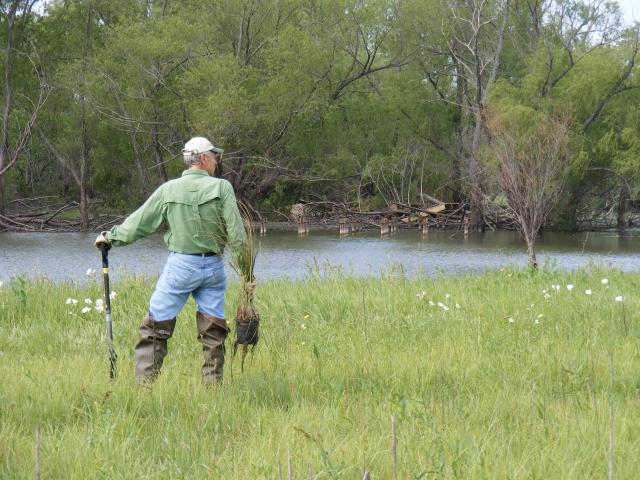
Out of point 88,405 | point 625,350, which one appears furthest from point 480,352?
point 88,405

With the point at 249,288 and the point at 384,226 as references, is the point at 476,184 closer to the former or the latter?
the point at 384,226

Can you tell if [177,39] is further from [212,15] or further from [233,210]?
[233,210]

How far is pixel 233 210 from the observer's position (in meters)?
5.40

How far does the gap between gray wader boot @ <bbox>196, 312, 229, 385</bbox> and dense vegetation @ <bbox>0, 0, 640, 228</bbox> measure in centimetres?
2315

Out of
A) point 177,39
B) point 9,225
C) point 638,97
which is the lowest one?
point 9,225

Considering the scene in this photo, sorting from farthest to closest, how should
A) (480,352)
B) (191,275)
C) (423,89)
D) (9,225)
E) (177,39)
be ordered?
(423,89) < (9,225) < (177,39) < (480,352) < (191,275)

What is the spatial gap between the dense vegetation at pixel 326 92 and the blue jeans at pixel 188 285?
2311cm

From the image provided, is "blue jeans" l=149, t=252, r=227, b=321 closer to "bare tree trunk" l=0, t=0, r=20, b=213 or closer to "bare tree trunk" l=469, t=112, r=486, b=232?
"bare tree trunk" l=469, t=112, r=486, b=232

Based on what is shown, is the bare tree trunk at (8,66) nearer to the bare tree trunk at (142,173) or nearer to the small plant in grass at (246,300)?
the bare tree trunk at (142,173)

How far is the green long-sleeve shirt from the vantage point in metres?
5.40

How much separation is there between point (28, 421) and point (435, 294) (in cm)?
580

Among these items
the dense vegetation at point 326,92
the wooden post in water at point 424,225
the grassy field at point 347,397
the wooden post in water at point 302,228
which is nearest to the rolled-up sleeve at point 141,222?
the grassy field at point 347,397

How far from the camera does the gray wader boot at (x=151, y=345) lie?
543cm

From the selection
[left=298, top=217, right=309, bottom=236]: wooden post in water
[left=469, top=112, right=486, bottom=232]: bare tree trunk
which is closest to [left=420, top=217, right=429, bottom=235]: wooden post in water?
[left=469, top=112, right=486, bottom=232]: bare tree trunk
